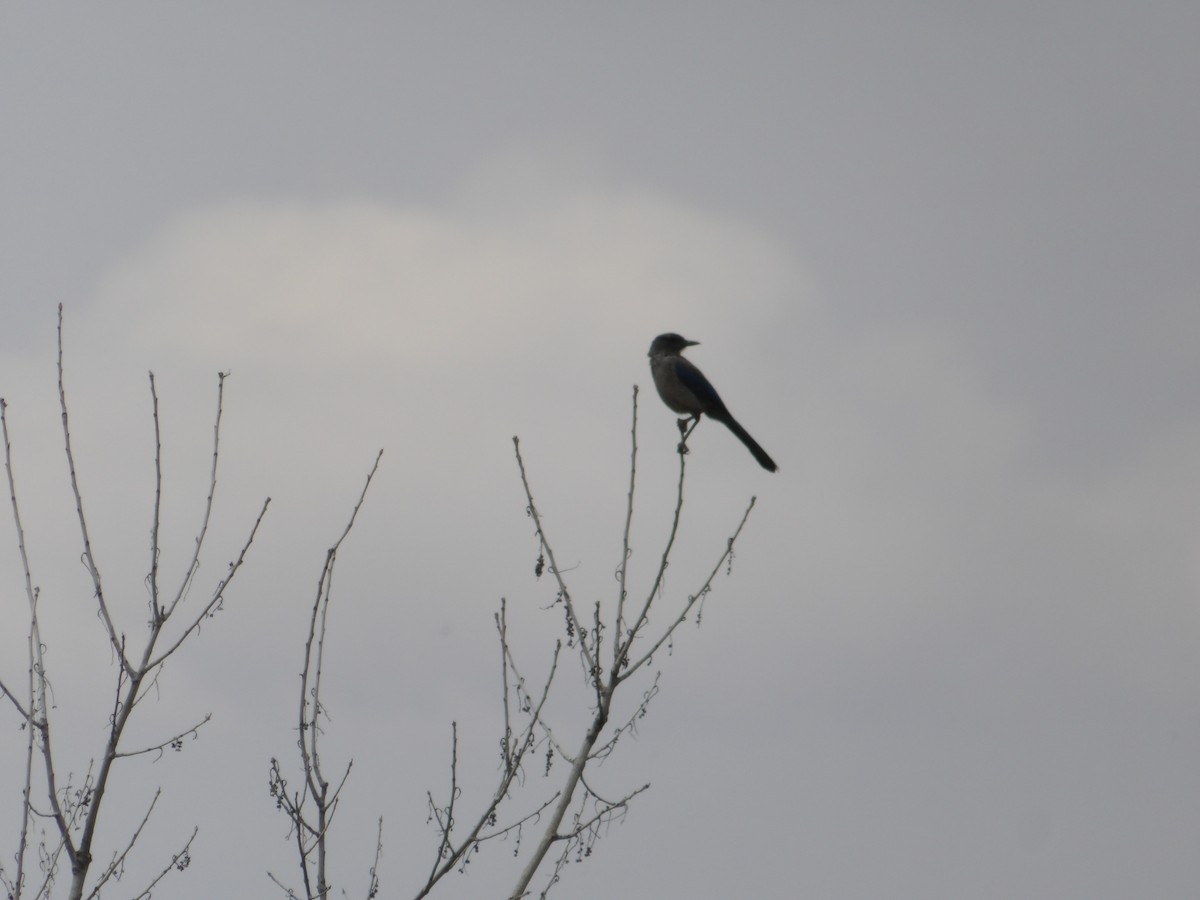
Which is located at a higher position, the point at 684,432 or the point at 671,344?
the point at 671,344

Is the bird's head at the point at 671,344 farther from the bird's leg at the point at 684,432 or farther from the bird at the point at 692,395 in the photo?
the bird's leg at the point at 684,432

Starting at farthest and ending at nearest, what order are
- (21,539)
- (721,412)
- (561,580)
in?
(721,412) → (561,580) → (21,539)

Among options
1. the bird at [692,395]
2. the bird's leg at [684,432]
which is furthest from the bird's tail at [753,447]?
the bird's leg at [684,432]

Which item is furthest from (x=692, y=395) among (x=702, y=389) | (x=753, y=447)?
(x=753, y=447)

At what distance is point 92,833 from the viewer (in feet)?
17.2

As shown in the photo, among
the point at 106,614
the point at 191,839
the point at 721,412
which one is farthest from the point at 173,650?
the point at 721,412

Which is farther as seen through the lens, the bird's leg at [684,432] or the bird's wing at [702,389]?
the bird's wing at [702,389]

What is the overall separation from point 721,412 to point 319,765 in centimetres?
672

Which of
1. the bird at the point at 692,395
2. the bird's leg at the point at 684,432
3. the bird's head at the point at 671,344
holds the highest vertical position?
the bird's head at the point at 671,344

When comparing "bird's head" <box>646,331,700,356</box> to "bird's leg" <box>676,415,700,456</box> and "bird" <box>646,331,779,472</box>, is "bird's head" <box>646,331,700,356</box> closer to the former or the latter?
"bird" <box>646,331,779,472</box>

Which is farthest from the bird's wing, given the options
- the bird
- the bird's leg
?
the bird's leg

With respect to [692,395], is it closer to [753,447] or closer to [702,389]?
[702,389]

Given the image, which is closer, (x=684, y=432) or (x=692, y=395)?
(x=684, y=432)

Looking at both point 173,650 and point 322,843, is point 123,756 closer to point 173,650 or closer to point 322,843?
point 173,650
